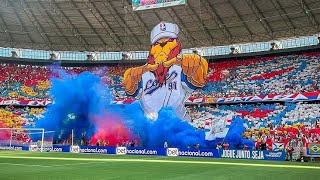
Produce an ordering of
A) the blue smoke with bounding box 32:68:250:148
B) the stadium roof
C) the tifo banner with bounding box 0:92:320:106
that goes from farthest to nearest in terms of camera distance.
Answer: the stadium roof → the tifo banner with bounding box 0:92:320:106 → the blue smoke with bounding box 32:68:250:148

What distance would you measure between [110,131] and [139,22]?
1929cm

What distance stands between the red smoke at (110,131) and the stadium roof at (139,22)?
16.5 metres

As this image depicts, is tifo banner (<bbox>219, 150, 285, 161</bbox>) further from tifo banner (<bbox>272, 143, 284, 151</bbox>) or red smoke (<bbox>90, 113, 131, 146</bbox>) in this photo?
red smoke (<bbox>90, 113, 131, 146</bbox>)

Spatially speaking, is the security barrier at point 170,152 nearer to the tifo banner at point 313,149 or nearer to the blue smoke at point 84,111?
the tifo banner at point 313,149

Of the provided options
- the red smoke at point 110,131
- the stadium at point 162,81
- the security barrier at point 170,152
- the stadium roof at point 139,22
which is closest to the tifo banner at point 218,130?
the stadium at point 162,81

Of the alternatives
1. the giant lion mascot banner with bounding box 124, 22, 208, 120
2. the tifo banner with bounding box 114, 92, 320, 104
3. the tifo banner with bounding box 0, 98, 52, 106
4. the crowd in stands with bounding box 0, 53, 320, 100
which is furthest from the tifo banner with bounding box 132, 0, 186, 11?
the tifo banner with bounding box 0, 98, 52, 106

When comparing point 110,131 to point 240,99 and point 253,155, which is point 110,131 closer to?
point 253,155

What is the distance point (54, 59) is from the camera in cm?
7088

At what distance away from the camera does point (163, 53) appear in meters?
41.8

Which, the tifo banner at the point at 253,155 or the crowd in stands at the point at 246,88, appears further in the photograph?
the crowd in stands at the point at 246,88

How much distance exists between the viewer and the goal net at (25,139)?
43688mm

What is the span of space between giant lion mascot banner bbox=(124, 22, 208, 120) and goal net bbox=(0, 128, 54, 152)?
11.5m

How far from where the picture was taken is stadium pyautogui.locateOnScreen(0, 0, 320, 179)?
1486 inches

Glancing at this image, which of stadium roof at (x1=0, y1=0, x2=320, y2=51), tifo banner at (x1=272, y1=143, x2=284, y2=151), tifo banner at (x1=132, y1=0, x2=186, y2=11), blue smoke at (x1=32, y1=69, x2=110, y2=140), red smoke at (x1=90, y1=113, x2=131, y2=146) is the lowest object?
tifo banner at (x1=272, y1=143, x2=284, y2=151)
